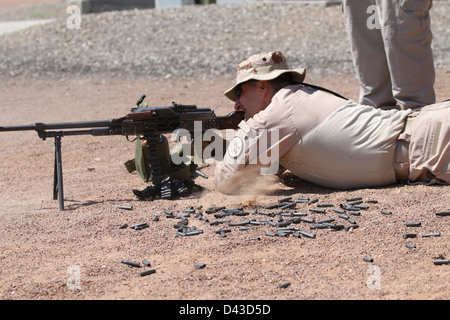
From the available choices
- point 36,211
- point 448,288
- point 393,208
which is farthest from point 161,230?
point 448,288

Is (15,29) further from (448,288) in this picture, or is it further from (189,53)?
(448,288)

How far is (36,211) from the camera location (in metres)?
5.00

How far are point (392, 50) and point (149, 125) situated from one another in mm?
2270

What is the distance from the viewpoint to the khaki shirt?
477 centimetres

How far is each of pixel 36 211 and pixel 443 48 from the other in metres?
9.35

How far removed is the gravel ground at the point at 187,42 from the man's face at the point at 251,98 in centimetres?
612

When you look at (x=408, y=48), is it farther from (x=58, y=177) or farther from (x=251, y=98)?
(x=58, y=177)

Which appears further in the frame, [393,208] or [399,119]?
[399,119]

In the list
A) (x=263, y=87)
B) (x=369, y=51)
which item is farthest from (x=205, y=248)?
(x=369, y=51)

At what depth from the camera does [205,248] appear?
13.0ft

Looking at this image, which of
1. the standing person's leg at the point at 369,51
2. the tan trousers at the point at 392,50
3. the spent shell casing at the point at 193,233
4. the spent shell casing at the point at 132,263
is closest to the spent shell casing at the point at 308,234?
the spent shell casing at the point at 193,233

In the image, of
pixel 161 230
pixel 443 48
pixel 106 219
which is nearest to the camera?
pixel 161 230

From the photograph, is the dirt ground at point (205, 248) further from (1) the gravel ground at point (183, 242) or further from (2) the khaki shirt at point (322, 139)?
(2) the khaki shirt at point (322, 139)

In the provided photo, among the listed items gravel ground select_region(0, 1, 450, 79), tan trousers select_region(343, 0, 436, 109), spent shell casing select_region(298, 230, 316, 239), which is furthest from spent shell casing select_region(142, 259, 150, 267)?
gravel ground select_region(0, 1, 450, 79)
